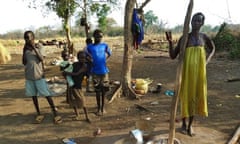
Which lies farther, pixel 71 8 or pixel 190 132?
pixel 71 8

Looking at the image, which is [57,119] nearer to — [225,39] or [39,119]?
[39,119]

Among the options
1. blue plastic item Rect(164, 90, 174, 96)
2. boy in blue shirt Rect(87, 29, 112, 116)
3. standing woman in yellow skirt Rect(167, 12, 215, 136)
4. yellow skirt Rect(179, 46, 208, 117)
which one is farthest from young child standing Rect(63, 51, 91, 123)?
blue plastic item Rect(164, 90, 174, 96)

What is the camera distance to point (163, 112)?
6176 millimetres

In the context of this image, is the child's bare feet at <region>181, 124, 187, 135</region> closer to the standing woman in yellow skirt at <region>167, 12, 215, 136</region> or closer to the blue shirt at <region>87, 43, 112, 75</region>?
the standing woman in yellow skirt at <region>167, 12, 215, 136</region>

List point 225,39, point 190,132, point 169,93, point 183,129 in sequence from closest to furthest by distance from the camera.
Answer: point 190,132 → point 183,129 → point 169,93 → point 225,39

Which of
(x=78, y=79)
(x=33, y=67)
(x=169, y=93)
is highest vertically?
(x=33, y=67)

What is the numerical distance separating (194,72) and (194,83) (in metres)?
0.16

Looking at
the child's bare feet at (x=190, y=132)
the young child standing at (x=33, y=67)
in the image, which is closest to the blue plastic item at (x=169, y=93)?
the child's bare feet at (x=190, y=132)

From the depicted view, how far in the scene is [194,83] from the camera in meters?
4.65

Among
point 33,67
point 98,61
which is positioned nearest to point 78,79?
point 98,61

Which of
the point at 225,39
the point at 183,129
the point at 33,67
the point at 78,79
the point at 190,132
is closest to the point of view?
the point at 190,132

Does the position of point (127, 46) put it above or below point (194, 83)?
above

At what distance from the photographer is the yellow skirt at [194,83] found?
4.62 m

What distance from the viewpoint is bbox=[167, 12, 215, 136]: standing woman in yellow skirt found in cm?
461
